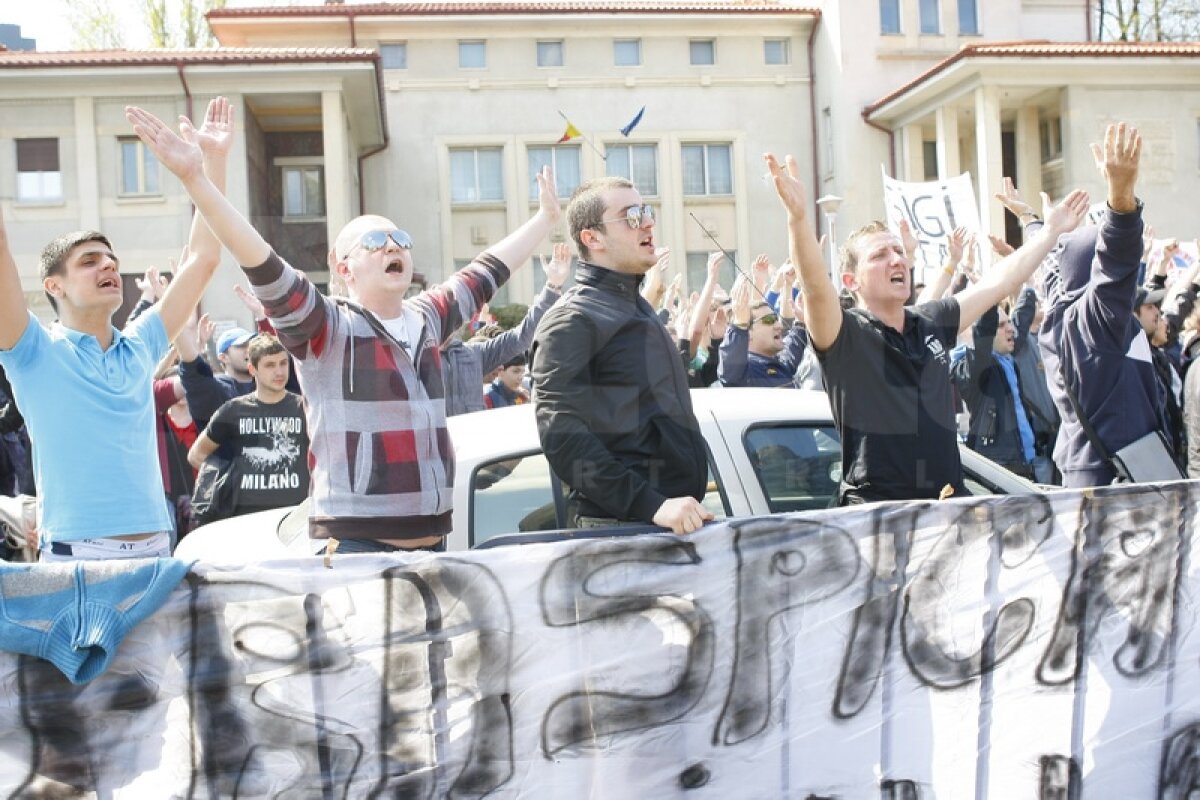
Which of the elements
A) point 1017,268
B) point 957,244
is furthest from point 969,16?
point 1017,268

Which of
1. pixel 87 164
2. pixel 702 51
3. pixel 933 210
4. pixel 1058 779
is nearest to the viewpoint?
pixel 1058 779

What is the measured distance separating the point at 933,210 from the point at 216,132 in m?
12.8

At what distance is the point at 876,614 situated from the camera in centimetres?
346

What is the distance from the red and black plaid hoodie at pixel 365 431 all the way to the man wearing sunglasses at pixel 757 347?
181 inches

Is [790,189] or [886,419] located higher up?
[790,189]

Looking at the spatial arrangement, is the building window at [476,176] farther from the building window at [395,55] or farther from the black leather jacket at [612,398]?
the black leather jacket at [612,398]

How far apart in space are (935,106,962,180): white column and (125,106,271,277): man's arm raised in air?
27955 millimetres

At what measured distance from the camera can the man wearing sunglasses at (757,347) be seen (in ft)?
26.8

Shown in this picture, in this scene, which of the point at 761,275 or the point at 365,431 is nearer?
the point at 365,431

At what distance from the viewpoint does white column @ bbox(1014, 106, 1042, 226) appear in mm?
30969

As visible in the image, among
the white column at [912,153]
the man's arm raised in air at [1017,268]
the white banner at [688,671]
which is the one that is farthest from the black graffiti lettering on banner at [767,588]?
the white column at [912,153]

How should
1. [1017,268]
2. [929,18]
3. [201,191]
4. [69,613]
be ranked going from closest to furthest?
[69,613], [201,191], [1017,268], [929,18]

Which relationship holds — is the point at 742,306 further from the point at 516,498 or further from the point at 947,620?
the point at 947,620

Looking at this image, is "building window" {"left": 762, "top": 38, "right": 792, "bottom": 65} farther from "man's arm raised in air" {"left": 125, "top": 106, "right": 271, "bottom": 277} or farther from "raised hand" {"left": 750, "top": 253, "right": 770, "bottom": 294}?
"man's arm raised in air" {"left": 125, "top": 106, "right": 271, "bottom": 277}
